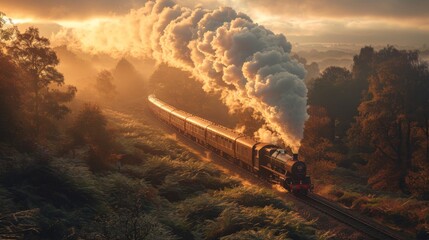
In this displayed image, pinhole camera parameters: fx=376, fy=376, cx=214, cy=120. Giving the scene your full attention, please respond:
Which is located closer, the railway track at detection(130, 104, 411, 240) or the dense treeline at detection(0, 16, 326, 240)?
the dense treeline at detection(0, 16, 326, 240)

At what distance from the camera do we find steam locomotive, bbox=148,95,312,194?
24.2 metres

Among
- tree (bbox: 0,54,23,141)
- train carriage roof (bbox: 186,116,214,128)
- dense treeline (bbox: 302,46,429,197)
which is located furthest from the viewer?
train carriage roof (bbox: 186,116,214,128)

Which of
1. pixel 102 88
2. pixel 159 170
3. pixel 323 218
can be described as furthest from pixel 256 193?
pixel 102 88

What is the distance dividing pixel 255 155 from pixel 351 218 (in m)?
8.69

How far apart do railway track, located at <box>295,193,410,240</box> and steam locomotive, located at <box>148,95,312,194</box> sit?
1.02 meters

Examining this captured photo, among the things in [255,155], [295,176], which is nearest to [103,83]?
[255,155]

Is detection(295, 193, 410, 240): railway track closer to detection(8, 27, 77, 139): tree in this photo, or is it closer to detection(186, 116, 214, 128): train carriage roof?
detection(186, 116, 214, 128): train carriage roof

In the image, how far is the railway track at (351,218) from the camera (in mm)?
19052

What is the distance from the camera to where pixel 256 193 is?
21.7m

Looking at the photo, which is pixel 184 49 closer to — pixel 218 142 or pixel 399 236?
pixel 218 142

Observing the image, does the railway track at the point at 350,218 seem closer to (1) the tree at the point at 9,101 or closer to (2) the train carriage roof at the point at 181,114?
(1) the tree at the point at 9,101

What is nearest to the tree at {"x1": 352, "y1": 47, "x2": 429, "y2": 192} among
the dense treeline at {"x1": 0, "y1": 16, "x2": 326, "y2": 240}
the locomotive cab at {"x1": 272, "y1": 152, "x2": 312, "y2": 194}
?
the locomotive cab at {"x1": 272, "y1": 152, "x2": 312, "y2": 194}

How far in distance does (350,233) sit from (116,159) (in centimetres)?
1625

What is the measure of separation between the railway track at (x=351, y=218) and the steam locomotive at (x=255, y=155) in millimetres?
1025
